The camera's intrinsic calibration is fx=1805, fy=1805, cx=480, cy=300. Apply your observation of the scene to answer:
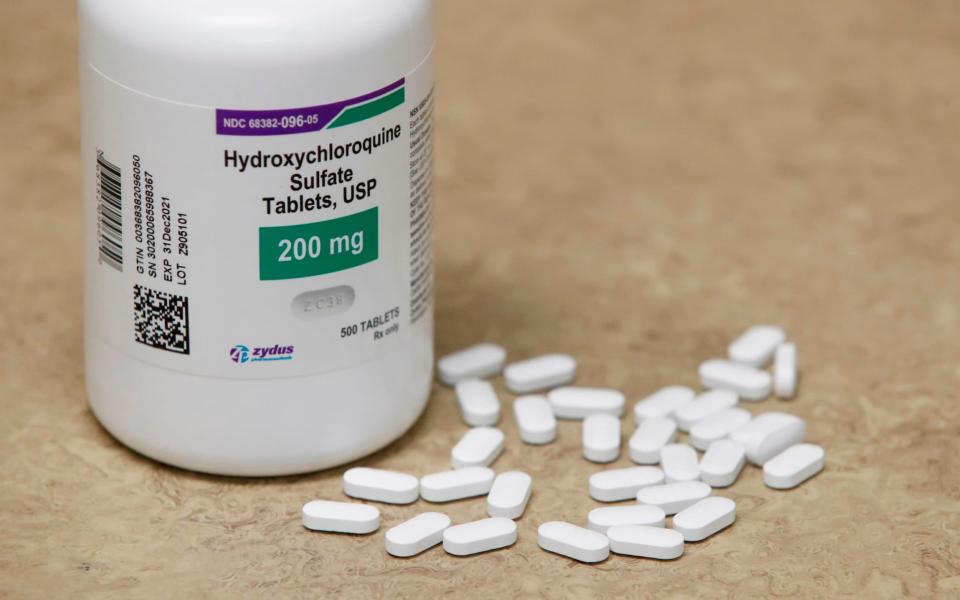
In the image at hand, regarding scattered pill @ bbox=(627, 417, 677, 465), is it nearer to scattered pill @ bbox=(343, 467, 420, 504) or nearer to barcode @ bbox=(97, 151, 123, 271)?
scattered pill @ bbox=(343, 467, 420, 504)

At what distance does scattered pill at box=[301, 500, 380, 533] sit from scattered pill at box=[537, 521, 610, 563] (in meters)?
0.15

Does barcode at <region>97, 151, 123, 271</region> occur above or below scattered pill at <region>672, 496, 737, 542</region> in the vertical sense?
above

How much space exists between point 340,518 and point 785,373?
51 cm

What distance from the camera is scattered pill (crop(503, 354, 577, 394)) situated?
1.81m

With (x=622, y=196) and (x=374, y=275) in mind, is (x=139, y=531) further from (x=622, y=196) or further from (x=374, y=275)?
(x=622, y=196)

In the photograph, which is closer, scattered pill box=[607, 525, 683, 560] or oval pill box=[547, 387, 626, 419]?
scattered pill box=[607, 525, 683, 560]

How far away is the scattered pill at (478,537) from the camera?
1533 mm

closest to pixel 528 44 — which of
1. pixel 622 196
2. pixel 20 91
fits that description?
pixel 622 196

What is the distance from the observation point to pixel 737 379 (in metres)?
1.81

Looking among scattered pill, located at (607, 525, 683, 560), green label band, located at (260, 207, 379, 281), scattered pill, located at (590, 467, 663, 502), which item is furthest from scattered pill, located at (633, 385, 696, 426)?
green label band, located at (260, 207, 379, 281)

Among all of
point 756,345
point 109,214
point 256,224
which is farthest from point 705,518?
point 109,214

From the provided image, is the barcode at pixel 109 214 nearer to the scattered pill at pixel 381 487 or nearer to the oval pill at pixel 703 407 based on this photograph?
the scattered pill at pixel 381 487

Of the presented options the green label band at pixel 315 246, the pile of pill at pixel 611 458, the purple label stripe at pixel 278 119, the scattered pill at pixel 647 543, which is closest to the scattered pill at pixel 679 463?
the pile of pill at pixel 611 458

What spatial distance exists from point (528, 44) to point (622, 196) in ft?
1.20
